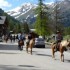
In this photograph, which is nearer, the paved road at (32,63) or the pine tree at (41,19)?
the paved road at (32,63)

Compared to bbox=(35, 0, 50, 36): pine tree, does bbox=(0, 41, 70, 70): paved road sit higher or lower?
lower

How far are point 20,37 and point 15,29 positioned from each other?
16022 centimetres

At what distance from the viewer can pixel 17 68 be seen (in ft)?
56.5

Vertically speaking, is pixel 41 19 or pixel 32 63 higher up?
pixel 41 19

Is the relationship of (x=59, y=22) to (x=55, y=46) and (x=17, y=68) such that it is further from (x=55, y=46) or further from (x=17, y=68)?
(x=17, y=68)

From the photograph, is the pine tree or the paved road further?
the pine tree

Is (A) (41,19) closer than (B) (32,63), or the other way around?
(B) (32,63)

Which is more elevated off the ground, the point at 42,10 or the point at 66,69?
the point at 42,10

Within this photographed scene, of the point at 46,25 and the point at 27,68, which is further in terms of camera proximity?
the point at 46,25

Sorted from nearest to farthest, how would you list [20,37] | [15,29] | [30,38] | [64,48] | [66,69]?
[66,69]
[64,48]
[30,38]
[20,37]
[15,29]

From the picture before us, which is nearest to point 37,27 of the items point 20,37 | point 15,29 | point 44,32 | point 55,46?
point 44,32

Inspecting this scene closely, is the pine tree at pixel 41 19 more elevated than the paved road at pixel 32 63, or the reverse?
the pine tree at pixel 41 19

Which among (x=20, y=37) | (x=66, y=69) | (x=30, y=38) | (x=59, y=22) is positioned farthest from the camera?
(x=59, y=22)

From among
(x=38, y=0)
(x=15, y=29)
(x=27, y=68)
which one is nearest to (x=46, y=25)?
(x=38, y=0)
